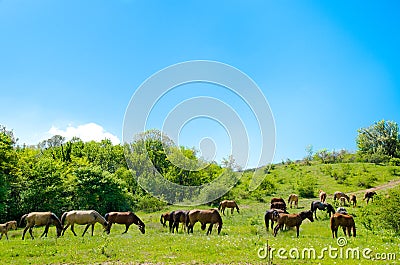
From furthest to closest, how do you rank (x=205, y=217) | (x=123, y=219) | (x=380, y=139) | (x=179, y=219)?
(x=380, y=139) → (x=123, y=219) → (x=179, y=219) → (x=205, y=217)

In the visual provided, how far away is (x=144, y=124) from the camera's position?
27609 millimetres

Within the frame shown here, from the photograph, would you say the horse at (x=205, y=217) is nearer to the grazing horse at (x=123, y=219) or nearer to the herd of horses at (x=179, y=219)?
the herd of horses at (x=179, y=219)

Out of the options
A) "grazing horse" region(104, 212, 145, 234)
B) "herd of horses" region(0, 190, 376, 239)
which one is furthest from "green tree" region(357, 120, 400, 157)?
"grazing horse" region(104, 212, 145, 234)

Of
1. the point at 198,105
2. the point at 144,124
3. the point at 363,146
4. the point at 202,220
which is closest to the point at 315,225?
the point at 202,220

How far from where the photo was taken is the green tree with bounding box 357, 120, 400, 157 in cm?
8031

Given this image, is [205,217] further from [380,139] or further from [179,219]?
[380,139]

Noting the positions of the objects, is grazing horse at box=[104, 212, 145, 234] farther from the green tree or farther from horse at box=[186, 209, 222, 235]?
the green tree

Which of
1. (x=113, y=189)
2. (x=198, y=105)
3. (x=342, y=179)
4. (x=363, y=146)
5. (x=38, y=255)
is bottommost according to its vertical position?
(x=38, y=255)

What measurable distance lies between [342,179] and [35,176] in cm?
4871

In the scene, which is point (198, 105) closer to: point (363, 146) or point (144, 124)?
point (144, 124)

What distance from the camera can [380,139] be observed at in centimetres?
8412

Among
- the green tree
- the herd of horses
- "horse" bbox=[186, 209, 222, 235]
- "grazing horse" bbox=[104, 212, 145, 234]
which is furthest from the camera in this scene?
the green tree

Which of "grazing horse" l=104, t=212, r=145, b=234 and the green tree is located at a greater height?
the green tree

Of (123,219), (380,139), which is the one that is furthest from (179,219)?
(380,139)
